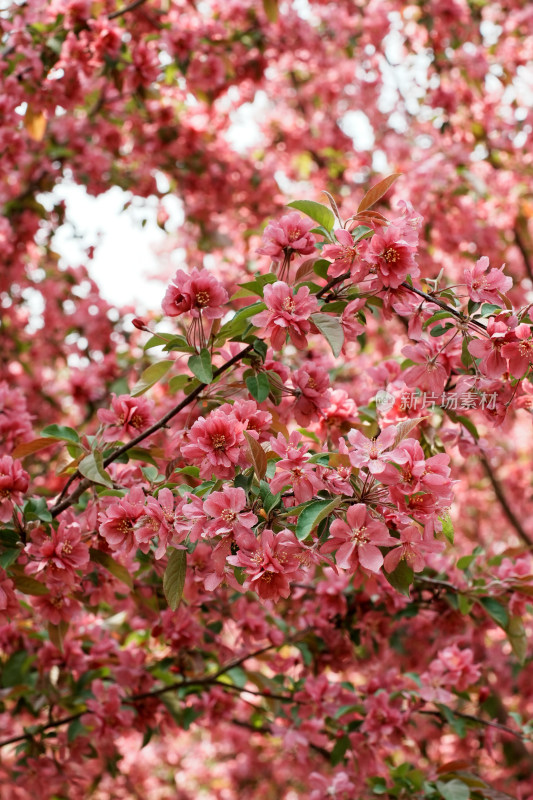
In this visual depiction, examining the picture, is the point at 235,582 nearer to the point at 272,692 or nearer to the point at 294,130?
the point at 272,692

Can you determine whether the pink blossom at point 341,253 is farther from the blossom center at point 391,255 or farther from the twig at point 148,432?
the twig at point 148,432

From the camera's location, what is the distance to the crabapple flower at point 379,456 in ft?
3.78

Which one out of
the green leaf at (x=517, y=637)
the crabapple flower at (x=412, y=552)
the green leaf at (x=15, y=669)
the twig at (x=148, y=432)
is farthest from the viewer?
the green leaf at (x=15, y=669)

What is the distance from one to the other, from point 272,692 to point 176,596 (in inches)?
41.4

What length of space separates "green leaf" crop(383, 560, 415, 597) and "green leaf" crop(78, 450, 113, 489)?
54cm

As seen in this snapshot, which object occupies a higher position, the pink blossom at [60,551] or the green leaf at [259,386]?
the green leaf at [259,386]

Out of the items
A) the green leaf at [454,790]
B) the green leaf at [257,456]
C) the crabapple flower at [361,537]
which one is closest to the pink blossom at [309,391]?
the green leaf at [257,456]

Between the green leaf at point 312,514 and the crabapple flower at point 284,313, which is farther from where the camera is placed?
the crabapple flower at point 284,313

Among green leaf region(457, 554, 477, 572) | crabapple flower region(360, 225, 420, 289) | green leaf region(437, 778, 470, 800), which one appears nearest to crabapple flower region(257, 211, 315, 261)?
crabapple flower region(360, 225, 420, 289)

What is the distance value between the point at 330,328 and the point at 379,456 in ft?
0.91

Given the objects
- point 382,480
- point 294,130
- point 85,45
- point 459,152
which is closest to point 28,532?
point 382,480

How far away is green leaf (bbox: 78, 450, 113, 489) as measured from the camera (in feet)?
4.58

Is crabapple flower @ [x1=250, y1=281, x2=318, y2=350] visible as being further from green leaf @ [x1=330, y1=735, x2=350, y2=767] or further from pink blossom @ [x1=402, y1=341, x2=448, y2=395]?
green leaf @ [x1=330, y1=735, x2=350, y2=767]

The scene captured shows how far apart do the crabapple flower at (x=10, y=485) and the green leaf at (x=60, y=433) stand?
0.09m
